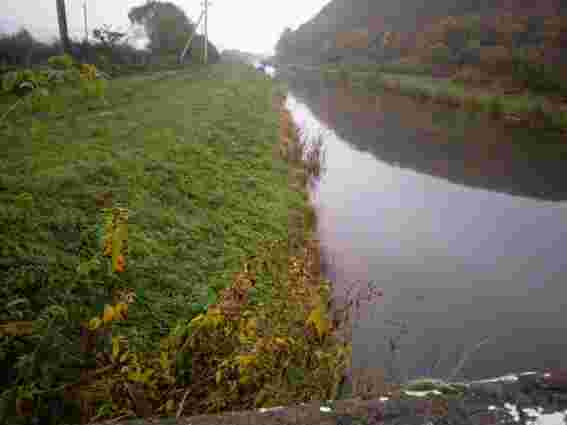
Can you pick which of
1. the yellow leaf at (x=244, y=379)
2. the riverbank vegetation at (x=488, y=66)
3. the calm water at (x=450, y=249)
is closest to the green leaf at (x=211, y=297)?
the yellow leaf at (x=244, y=379)

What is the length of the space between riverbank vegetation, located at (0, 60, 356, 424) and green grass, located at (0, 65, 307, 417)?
0.7 inches

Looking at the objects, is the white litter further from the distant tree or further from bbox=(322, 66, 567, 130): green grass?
bbox=(322, 66, 567, 130): green grass

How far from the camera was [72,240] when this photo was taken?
3.22 metres

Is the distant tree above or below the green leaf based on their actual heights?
above

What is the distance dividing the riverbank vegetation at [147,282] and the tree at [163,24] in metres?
24.3

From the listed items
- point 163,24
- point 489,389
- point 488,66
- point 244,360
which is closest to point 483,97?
point 488,66

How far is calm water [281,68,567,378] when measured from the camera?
3789 millimetres

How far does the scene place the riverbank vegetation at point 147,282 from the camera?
1981mm

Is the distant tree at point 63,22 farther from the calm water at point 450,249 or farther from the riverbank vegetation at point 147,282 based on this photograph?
the calm water at point 450,249

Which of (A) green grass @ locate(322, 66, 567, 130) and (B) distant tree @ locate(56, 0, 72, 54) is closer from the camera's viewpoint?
(B) distant tree @ locate(56, 0, 72, 54)

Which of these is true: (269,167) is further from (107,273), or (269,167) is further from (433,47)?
(433,47)

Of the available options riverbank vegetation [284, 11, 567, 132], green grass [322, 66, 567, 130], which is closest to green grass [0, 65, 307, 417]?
green grass [322, 66, 567, 130]

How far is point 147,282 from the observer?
317 cm

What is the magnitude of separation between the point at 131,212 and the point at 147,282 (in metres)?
1.19
